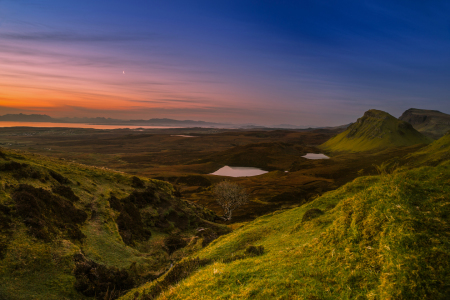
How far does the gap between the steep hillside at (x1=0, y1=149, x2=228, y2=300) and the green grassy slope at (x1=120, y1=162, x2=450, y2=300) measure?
7.90 m

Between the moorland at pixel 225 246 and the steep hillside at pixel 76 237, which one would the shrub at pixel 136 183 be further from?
the moorland at pixel 225 246

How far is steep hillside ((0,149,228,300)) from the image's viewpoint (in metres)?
12.6

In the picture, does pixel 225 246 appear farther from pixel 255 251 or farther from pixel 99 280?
pixel 99 280

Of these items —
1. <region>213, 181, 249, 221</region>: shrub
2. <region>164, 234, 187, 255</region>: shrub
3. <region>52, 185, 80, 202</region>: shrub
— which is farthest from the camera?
<region>213, 181, 249, 221</region>: shrub

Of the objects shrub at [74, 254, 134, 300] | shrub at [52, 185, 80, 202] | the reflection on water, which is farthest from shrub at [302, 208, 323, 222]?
the reflection on water

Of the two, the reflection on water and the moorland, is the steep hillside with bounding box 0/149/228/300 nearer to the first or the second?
the moorland

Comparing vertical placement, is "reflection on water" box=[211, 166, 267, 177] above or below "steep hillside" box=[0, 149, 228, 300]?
below

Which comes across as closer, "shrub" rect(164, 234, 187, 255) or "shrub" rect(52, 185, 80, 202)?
"shrub" rect(52, 185, 80, 202)

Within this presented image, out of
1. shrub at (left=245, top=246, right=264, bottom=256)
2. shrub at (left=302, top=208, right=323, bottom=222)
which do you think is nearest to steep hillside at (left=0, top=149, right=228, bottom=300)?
shrub at (left=245, top=246, right=264, bottom=256)

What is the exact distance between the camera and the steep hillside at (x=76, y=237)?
41.2 feet

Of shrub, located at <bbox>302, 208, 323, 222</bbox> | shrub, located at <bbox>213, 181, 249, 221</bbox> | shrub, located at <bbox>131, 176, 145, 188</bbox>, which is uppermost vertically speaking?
shrub, located at <bbox>302, 208, 323, 222</bbox>

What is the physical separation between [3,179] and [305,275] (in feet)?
75.7

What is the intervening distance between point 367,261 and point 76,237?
18824 millimetres

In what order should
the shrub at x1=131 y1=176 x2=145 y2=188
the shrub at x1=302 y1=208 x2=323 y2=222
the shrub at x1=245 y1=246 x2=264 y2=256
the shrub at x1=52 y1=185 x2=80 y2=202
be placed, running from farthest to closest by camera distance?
the shrub at x1=131 y1=176 x2=145 y2=188, the shrub at x1=52 y1=185 x2=80 y2=202, the shrub at x1=302 y1=208 x2=323 y2=222, the shrub at x1=245 y1=246 x2=264 y2=256
